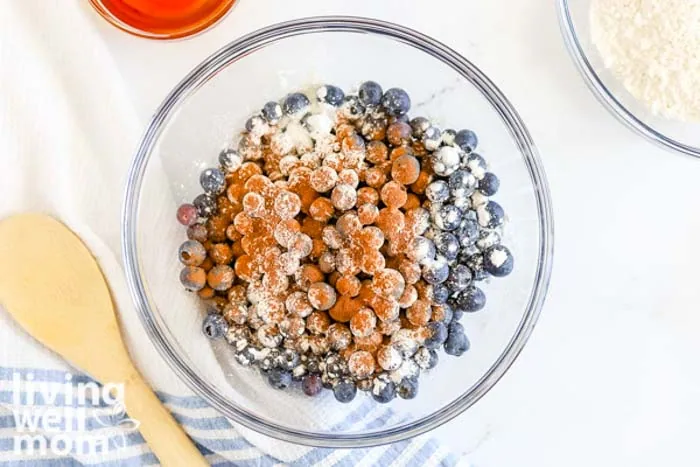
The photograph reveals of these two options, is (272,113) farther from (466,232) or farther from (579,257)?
(579,257)

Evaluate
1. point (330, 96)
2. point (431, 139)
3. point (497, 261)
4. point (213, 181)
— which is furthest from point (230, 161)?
point (497, 261)

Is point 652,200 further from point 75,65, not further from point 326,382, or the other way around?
point 75,65

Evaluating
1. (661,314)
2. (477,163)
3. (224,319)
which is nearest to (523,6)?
(477,163)

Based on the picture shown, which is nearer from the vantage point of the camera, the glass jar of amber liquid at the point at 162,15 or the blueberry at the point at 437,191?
the blueberry at the point at 437,191

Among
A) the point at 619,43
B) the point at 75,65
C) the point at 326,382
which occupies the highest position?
the point at 75,65

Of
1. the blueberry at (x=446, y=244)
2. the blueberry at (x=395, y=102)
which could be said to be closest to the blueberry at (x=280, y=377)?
the blueberry at (x=446, y=244)

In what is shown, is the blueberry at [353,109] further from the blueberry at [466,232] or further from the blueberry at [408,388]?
the blueberry at [408,388]

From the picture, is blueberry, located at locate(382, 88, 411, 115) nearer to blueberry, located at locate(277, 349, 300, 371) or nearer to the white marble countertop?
the white marble countertop
